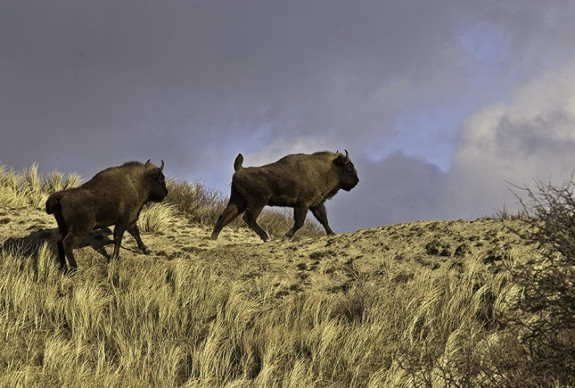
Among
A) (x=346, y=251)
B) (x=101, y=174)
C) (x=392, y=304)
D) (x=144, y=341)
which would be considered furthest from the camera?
(x=101, y=174)

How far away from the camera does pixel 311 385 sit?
21.0 feet

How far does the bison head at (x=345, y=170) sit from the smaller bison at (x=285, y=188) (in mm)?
70

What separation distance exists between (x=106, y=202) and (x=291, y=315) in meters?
4.44

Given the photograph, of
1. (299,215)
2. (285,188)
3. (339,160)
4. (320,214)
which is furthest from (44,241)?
(339,160)

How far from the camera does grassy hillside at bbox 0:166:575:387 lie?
249 inches

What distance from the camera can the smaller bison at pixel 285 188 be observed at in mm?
13172

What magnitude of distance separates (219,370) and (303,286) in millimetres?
2599

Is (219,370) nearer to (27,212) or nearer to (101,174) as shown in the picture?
(101,174)

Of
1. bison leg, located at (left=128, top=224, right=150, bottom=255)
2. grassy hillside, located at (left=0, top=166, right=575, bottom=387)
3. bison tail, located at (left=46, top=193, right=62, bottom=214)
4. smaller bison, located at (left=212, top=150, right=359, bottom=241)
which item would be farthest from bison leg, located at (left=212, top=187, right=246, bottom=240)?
bison tail, located at (left=46, top=193, right=62, bottom=214)

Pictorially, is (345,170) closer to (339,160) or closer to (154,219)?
(339,160)

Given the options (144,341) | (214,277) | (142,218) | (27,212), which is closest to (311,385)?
(144,341)

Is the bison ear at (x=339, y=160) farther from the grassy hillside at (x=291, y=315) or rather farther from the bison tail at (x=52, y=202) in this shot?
the bison tail at (x=52, y=202)

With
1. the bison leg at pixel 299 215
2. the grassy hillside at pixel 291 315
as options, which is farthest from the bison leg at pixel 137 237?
the bison leg at pixel 299 215

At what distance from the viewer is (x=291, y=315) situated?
8.29m
